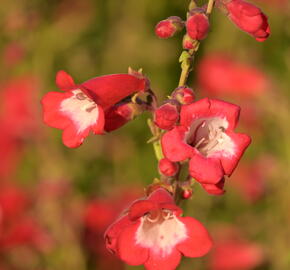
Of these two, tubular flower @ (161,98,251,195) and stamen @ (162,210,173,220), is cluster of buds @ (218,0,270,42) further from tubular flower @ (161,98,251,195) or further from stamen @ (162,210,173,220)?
stamen @ (162,210,173,220)

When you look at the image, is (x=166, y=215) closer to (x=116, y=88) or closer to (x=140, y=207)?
(x=140, y=207)

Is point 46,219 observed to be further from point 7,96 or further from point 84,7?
point 84,7

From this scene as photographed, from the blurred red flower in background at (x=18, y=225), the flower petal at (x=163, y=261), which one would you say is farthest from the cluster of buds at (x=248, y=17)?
the blurred red flower in background at (x=18, y=225)

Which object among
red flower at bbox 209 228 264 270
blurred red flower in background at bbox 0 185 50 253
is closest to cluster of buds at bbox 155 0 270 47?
blurred red flower in background at bbox 0 185 50 253

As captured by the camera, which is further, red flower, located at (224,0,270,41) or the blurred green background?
the blurred green background

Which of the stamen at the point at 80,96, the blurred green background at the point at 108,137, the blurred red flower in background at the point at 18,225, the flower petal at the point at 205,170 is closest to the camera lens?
the flower petal at the point at 205,170

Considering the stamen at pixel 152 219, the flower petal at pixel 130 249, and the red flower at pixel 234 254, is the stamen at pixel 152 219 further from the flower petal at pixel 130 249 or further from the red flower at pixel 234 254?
the red flower at pixel 234 254
